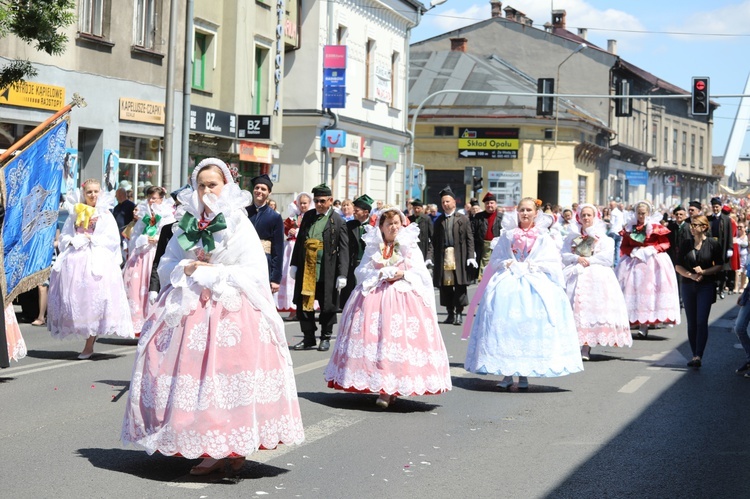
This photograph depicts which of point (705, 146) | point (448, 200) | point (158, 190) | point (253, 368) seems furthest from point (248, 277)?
point (705, 146)

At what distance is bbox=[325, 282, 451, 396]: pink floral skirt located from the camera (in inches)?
390

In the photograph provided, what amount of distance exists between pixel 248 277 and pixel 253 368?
548 mm

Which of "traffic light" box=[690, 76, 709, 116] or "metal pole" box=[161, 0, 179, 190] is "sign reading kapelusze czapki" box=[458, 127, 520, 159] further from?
"metal pole" box=[161, 0, 179, 190]

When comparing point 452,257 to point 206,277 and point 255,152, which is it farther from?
point 255,152

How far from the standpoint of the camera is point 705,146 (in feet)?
307

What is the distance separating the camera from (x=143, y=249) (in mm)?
15031

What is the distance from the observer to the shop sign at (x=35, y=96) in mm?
21078

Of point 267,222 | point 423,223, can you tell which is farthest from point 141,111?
point 267,222

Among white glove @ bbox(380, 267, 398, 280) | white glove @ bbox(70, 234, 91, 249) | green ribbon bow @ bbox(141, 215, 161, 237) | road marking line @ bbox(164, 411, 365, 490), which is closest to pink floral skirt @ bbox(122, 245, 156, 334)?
green ribbon bow @ bbox(141, 215, 161, 237)

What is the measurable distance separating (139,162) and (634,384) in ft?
55.3

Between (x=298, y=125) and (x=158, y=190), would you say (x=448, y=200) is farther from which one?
(x=298, y=125)

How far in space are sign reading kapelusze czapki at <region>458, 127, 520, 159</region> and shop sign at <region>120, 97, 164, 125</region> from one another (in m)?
32.2

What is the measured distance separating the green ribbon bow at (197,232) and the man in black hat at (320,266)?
23.7 ft

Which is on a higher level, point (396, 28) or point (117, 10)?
point (396, 28)
